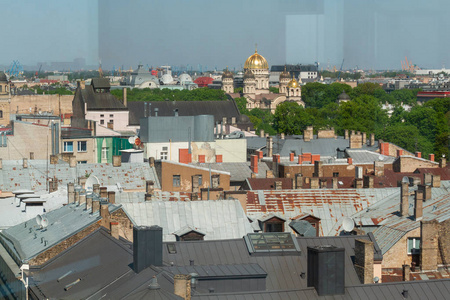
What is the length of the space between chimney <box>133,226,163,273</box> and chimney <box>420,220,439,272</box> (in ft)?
16.6

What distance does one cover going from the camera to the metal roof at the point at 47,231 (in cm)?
1503

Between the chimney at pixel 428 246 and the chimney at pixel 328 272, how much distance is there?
4.53m

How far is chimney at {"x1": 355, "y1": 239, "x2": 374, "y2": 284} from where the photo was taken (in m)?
13.2

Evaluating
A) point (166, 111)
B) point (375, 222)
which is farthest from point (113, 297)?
point (166, 111)

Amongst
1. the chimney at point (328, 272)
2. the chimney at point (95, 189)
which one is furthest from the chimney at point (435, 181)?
the chimney at point (328, 272)

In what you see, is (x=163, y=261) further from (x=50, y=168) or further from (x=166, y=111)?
(x=166, y=111)

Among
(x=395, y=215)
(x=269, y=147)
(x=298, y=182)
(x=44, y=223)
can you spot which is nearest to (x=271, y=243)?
(x=44, y=223)

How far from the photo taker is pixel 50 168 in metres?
23.1

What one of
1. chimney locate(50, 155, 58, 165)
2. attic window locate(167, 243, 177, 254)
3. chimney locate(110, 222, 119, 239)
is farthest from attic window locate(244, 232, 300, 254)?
chimney locate(50, 155, 58, 165)

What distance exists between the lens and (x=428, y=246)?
51.6ft

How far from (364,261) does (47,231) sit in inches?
204

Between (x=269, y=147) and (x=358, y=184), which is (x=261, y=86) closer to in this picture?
(x=269, y=147)

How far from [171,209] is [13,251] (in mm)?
2455

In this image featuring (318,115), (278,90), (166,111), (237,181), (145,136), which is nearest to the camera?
(237,181)
